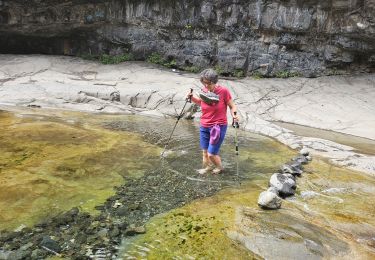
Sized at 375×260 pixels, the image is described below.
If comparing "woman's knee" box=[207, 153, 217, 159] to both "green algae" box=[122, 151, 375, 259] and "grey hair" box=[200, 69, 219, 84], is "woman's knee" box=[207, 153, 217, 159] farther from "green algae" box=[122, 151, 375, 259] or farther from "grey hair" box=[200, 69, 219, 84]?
"grey hair" box=[200, 69, 219, 84]

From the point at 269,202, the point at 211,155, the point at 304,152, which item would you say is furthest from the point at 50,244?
the point at 304,152

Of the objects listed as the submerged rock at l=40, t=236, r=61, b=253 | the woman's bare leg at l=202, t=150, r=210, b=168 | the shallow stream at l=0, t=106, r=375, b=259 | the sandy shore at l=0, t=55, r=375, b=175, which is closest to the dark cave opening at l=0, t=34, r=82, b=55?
the sandy shore at l=0, t=55, r=375, b=175

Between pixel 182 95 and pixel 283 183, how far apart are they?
8554 mm

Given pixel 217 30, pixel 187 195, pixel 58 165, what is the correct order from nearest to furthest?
pixel 187 195, pixel 58 165, pixel 217 30

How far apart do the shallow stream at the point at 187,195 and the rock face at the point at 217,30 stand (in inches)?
372

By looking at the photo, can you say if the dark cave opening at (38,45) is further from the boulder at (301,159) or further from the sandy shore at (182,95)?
the boulder at (301,159)

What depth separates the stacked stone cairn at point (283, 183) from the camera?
5.67 m

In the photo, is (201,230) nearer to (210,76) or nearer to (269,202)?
(269,202)

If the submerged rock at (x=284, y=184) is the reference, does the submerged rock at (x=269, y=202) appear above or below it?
above

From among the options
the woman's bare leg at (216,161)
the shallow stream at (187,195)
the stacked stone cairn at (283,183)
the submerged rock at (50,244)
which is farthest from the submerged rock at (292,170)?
the submerged rock at (50,244)

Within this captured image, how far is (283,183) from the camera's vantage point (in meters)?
6.48

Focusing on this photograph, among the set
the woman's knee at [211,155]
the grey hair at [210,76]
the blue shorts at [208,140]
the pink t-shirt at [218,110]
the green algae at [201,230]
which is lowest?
the green algae at [201,230]

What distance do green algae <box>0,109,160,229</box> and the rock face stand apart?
32.0ft

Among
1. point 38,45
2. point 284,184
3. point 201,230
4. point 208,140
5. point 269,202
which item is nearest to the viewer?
point 201,230
